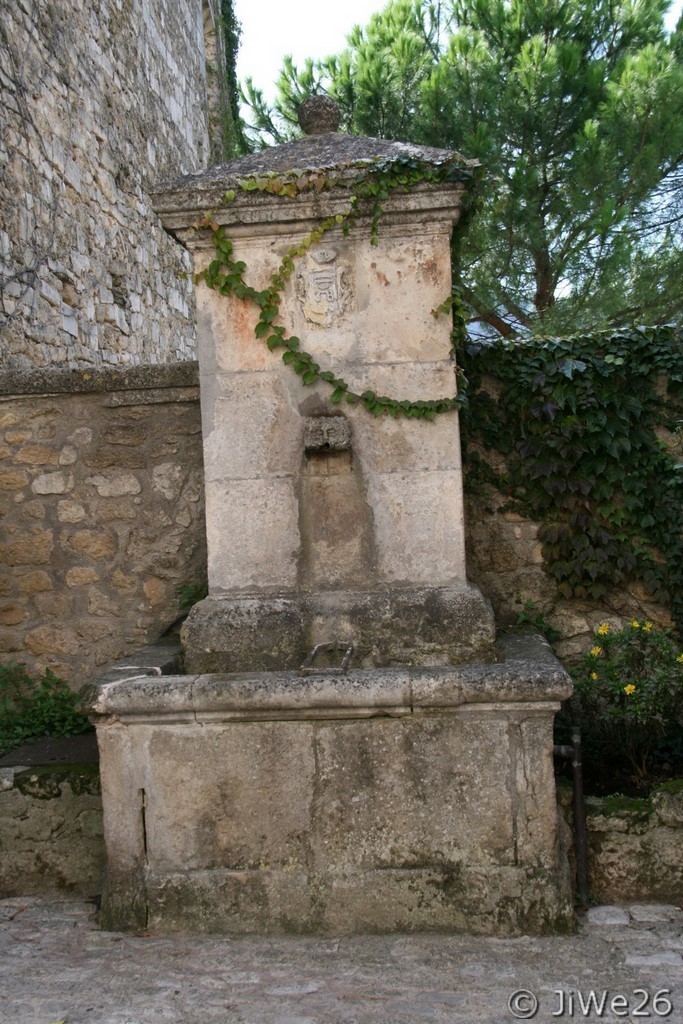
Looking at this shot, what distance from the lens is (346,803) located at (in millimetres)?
2939

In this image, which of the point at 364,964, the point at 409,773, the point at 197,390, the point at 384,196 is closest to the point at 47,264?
the point at 197,390

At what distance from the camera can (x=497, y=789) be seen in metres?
2.92

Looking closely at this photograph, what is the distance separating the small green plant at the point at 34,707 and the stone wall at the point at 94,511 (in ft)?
0.21

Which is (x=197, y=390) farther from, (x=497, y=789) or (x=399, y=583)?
(x=497, y=789)

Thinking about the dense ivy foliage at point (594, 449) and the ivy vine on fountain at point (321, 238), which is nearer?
the ivy vine on fountain at point (321, 238)

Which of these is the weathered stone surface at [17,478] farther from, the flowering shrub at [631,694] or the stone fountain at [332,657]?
the flowering shrub at [631,694]

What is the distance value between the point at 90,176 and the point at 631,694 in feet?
17.5

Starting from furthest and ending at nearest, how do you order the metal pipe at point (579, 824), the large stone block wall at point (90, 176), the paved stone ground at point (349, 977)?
the large stone block wall at point (90, 176)
the metal pipe at point (579, 824)
the paved stone ground at point (349, 977)

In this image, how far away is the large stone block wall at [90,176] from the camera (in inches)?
223

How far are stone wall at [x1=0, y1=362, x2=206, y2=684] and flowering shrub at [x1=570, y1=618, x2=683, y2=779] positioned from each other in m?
1.66

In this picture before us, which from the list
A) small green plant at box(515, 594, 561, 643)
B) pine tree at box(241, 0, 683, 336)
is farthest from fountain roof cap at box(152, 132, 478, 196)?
pine tree at box(241, 0, 683, 336)

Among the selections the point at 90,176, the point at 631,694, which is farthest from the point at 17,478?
the point at 90,176

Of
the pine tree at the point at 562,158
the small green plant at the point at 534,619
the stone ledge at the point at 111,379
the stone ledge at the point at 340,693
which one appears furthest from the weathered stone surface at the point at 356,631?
the pine tree at the point at 562,158

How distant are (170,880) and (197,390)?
200 cm
